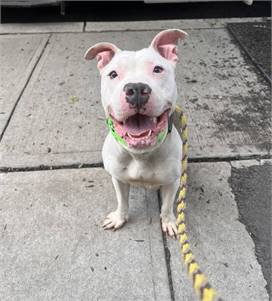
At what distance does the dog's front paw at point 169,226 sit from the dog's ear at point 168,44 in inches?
42.3

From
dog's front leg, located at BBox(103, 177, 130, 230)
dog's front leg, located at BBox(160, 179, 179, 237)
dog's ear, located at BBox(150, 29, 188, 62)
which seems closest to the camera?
dog's ear, located at BBox(150, 29, 188, 62)

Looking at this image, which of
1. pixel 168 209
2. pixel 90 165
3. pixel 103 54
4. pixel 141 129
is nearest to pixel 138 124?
pixel 141 129

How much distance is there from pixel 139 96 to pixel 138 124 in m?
0.21

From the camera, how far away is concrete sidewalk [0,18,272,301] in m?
2.59

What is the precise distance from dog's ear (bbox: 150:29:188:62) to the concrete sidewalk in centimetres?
114

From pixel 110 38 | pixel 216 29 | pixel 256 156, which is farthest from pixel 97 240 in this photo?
pixel 216 29

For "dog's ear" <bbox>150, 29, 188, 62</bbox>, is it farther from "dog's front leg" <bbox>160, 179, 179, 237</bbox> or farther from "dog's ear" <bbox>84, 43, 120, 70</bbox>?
"dog's front leg" <bbox>160, 179, 179, 237</bbox>

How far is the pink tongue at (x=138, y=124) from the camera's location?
2.13 m

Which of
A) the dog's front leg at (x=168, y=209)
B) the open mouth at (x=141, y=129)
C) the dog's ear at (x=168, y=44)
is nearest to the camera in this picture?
the open mouth at (x=141, y=129)

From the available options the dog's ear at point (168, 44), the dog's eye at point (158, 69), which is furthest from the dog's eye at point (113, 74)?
the dog's ear at point (168, 44)

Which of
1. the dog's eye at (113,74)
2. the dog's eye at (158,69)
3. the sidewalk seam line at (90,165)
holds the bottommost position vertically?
the sidewalk seam line at (90,165)

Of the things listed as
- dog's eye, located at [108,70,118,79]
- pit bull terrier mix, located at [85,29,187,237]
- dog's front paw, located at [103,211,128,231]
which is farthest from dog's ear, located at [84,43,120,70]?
dog's front paw, located at [103,211,128,231]

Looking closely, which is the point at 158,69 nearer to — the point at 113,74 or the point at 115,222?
the point at 113,74

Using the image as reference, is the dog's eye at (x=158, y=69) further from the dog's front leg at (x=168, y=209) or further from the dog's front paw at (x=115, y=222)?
the dog's front paw at (x=115, y=222)
